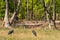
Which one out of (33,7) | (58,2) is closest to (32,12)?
(33,7)

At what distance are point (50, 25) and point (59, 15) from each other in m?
32.0

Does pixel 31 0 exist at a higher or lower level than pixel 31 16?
higher

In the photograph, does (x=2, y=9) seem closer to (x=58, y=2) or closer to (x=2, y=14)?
(x=2, y=14)

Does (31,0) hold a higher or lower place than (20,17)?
higher

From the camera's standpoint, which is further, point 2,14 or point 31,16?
point 31,16

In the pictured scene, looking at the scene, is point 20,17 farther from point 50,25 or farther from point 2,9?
point 50,25

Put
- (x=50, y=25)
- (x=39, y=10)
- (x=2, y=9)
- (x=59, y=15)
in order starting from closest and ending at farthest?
(x=50, y=25), (x=2, y=9), (x=39, y=10), (x=59, y=15)

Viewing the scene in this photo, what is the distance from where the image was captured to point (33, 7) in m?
53.3

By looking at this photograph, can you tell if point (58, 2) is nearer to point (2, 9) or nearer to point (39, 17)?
point (39, 17)

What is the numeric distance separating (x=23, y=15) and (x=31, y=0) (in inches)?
143

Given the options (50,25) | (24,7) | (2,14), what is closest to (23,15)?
(24,7)

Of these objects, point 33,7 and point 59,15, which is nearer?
point 33,7

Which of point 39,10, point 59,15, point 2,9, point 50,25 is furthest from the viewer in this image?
point 59,15

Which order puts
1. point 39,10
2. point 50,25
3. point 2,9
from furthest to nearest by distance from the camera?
1. point 39,10
2. point 2,9
3. point 50,25
